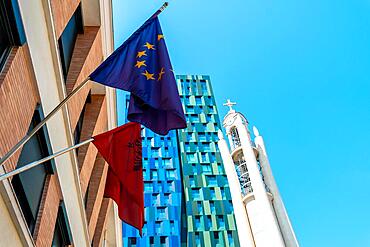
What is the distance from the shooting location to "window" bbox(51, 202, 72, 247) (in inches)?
329

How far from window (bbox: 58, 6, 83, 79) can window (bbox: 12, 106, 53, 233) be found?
2.77 meters

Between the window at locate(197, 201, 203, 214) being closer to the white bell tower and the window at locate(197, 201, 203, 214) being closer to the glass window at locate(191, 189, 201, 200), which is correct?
the glass window at locate(191, 189, 201, 200)

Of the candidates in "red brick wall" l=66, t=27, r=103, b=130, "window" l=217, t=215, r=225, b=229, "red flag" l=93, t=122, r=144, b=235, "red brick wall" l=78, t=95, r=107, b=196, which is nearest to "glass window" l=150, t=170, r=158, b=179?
"window" l=217, t=215, r=225, b=229

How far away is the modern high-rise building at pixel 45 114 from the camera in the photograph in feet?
18.1

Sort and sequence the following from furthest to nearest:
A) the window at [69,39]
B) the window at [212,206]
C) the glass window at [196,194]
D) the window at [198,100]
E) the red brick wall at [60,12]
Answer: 1. the window at [198,100]
2. the glass window at [196,194]
3. the window at [212,206]
4. the window at [69,39]
5. the red brick wall at [60,12]

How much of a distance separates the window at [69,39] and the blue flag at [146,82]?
319 centimetres

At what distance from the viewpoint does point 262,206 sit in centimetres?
2508

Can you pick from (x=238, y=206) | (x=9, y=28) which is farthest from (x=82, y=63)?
(x=238, y=206)

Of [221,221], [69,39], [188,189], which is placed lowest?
[69,39]

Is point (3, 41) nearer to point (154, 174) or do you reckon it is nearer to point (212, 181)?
point (212, 181)

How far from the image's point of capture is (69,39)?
415 inches

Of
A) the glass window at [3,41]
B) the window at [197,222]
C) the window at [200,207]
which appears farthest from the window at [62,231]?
the window at [200,207]

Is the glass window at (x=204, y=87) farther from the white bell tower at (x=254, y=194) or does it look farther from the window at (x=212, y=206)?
the white bell tower at (x=254, y=194)

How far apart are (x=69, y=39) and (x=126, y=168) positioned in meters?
4.95
